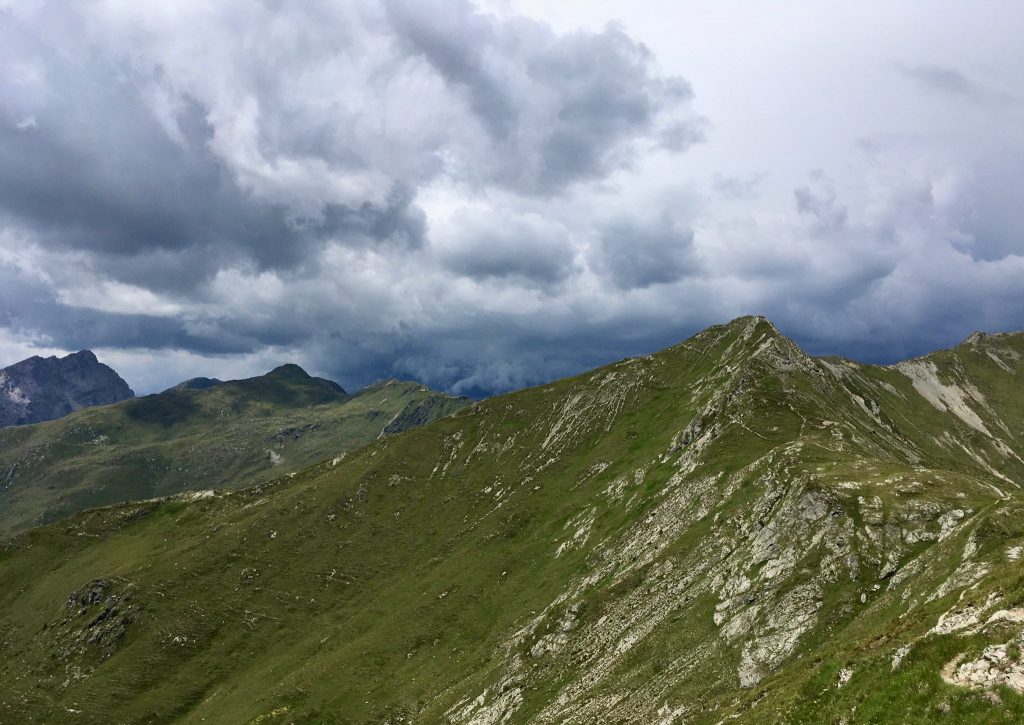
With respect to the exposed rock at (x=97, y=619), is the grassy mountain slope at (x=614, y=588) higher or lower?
lower

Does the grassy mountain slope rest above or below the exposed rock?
below

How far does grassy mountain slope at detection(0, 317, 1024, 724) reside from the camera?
169 ft

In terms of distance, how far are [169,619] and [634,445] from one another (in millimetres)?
133330

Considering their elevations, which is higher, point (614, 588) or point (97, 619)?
point (97, 619)

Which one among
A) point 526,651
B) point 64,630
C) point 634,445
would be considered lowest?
point 526,651

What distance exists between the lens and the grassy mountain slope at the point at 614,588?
51469 millimetres

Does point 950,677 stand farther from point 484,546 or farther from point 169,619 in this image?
point 169,619

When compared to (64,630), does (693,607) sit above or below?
below

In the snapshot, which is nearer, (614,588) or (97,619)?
(614,588)

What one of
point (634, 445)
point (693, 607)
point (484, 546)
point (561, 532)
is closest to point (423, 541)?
point (484, 546)

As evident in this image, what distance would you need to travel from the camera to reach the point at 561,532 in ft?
446

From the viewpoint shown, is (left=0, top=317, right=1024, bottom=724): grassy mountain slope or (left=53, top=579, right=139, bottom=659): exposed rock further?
(left=53, top=579, right=139, bottom=659): exposed rock

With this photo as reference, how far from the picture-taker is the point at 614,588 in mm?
89312

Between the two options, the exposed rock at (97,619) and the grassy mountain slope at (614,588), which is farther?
the exposed rock at (97,619)
